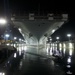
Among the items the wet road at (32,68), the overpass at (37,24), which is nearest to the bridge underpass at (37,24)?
the overpass at (37,24)

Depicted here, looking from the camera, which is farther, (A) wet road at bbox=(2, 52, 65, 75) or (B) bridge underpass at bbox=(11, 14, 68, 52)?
(B) bridge underpass at bbox=(11, 14, 68, 52)

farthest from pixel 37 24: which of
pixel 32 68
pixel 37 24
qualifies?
pixel 32 68

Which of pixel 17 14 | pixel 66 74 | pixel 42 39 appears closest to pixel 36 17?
pixel 17 14

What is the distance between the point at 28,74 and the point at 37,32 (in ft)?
139

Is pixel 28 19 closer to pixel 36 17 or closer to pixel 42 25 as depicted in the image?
pixel 36 17

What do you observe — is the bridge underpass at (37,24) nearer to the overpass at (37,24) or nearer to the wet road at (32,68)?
the overpass at (37,24)

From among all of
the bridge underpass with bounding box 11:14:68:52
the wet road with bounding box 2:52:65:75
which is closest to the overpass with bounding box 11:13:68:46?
the bridge underpass with bounding box 11:14:68:52

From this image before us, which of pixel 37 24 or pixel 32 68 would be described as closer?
pixel 32 68

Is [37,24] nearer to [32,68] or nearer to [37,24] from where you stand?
[37,24]

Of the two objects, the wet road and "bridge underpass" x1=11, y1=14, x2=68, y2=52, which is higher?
"bridge underpass" x1=11, y1=14, x2=68, y2=52

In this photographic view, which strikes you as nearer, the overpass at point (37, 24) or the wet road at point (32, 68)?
the wet road at point (32, 68)

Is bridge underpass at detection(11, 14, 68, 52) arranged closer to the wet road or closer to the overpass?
the overpass

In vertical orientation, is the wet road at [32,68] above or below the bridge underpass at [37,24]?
below

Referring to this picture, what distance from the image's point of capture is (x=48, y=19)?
42344 millimetres
